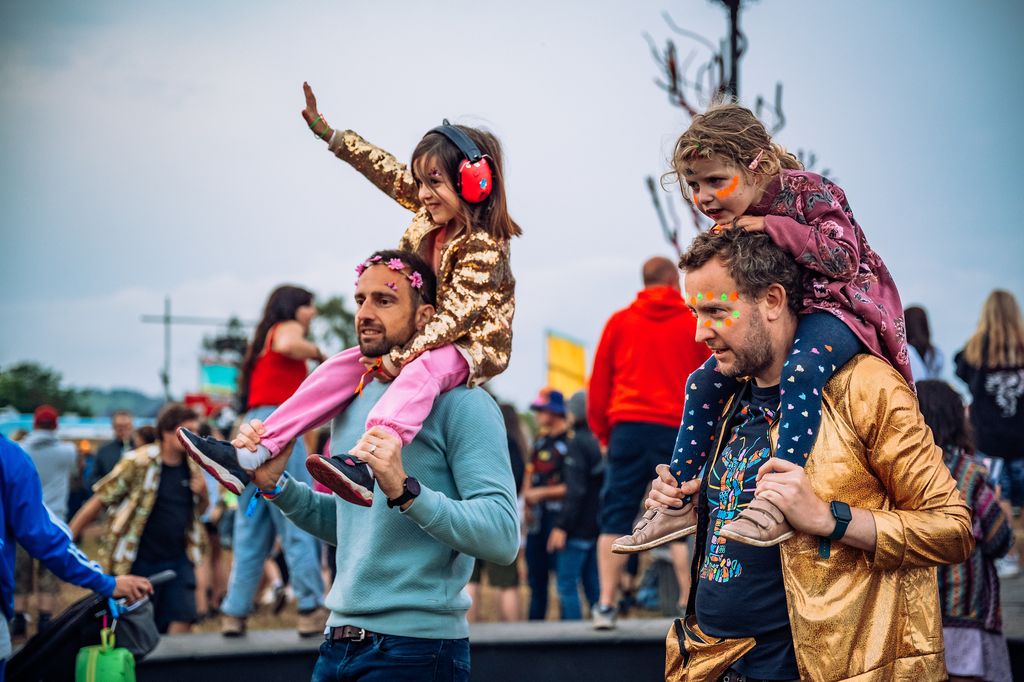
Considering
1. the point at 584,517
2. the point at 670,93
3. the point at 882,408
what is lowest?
the point at 584,517

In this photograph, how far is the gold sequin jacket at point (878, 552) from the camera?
240cm

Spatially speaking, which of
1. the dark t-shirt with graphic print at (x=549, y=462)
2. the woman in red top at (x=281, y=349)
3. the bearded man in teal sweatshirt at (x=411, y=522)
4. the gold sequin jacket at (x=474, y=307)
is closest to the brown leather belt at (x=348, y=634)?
the bearded man in teal sweatshirt at (x=411, y=522)

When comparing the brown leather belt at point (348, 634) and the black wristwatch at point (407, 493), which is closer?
the black wristwatch at point (407, 493)

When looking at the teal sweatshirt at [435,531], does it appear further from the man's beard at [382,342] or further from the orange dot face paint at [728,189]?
the orange dot face paint at [728,189]

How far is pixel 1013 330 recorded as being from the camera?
8172mm

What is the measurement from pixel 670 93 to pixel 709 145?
18.6 ft

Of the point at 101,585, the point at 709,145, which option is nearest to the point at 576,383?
the point at 101,585

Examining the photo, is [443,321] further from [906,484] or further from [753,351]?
[906,484]

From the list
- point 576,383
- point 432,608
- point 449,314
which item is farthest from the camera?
point 576,383

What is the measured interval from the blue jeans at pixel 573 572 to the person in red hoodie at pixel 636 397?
1.81 meters

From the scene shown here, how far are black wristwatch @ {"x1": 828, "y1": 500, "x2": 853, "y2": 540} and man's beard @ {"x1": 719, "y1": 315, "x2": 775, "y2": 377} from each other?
392 mm

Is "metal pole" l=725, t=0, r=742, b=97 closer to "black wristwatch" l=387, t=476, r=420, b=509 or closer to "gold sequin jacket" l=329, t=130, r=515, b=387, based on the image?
"gold sequin jacket" l=329, t=130, r=515, b=387

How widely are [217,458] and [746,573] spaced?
61.2 inches

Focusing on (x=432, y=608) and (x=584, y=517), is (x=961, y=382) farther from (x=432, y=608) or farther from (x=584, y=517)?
(x=432, y=608)
